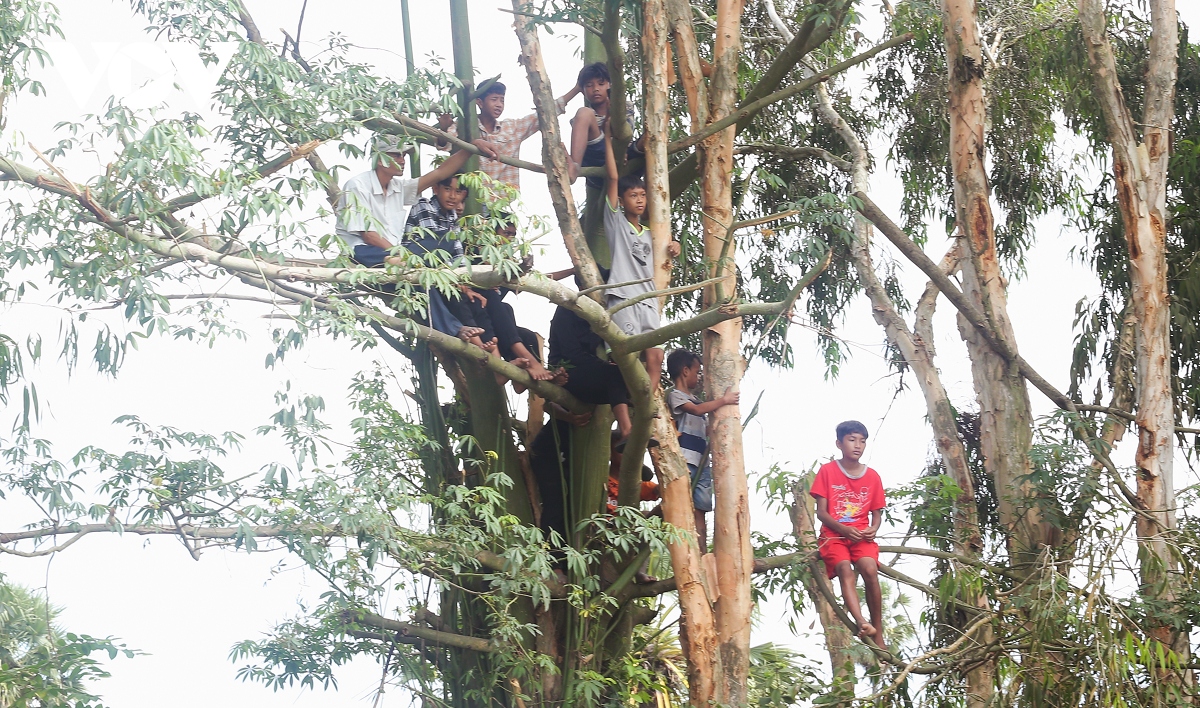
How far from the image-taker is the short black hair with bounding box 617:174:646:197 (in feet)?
21.9

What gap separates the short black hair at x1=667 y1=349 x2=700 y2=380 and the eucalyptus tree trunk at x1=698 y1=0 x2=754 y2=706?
A: 0.36 ft

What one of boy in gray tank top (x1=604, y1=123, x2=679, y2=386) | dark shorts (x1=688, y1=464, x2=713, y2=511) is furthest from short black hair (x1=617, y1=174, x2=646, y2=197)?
dark shorts (x1=688, y1=464, x2=713, y2=511)

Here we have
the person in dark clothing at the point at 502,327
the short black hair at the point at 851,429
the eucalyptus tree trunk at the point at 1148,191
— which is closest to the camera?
the person in dark clothing at the point at 502,327

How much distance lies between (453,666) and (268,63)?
328cm

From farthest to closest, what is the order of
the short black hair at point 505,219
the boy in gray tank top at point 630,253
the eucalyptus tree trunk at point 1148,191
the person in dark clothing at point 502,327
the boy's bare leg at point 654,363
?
the eucalyptus tree trunk at point 1148,191 < the boy's bare leg at point 654,363 < the boy in gray tank top at point 630,253 < the person in dark clothing at point 502,327 < the short black hair at point 505,219

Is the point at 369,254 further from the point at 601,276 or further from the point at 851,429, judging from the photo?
the point at 851,429

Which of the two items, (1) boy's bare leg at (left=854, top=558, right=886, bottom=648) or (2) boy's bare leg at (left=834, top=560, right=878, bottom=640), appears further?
(1) boy's bare leg at (left=854, top=558, right=886, bottom=648)

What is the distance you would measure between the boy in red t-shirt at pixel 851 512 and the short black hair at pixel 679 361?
916 millimetres

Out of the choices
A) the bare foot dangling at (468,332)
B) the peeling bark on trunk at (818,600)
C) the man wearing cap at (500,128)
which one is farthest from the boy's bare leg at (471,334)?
the peeling bark on trunk at (818,600)

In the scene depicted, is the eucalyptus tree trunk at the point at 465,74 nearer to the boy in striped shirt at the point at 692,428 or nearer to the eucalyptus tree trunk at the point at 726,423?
the eucalyptus tree trunk at the point at 726,423

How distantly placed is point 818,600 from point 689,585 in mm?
2798

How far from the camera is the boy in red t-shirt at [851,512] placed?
6441mm

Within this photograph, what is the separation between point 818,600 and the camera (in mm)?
9000

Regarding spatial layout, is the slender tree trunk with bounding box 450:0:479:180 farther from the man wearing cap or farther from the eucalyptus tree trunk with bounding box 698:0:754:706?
the eucalyptus tree trunk with bounding box 698:0:754:706
